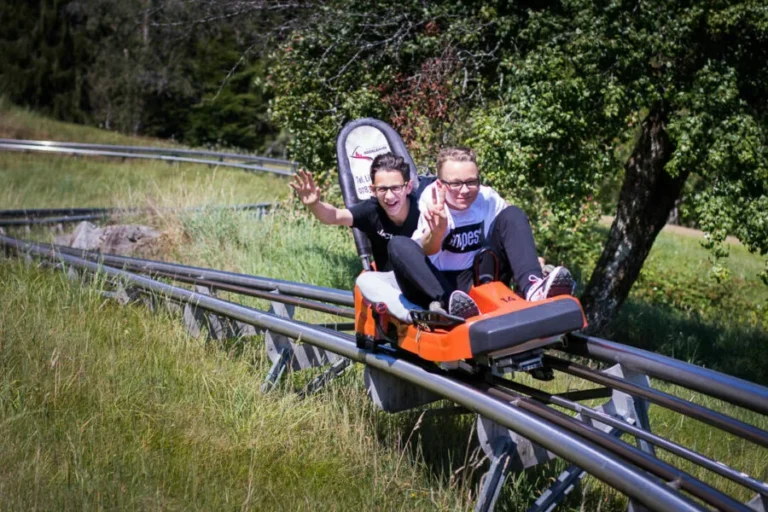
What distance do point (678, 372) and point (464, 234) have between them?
1530mm

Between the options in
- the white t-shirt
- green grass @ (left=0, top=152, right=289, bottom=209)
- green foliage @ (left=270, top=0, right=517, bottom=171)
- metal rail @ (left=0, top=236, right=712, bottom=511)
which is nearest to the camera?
metal rail @ (left=0, top=236, right=712, bottom=511)

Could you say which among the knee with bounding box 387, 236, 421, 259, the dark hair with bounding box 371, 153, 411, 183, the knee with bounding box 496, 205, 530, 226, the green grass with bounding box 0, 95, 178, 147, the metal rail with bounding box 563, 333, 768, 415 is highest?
the green grass with bounding box 0, 95, 178, 147

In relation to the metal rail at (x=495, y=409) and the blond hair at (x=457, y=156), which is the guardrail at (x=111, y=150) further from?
the blond hair at (x=457, y=156)

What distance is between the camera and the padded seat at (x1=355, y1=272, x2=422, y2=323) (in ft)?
14.2

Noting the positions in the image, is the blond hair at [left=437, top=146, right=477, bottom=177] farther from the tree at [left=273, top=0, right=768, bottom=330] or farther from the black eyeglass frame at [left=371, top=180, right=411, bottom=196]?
the tree at [left=273, top=0, right=768, bottom=330]

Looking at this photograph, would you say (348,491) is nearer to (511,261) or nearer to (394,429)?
(394,429)

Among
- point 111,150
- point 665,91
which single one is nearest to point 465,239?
point 665,91

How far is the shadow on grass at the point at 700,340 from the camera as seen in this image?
32.3 ft

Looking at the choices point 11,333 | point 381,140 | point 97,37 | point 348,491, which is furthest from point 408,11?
point 97,37

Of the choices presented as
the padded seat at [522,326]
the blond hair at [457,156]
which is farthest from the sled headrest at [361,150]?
the padded seat at [522,326]

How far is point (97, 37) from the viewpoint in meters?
40.2

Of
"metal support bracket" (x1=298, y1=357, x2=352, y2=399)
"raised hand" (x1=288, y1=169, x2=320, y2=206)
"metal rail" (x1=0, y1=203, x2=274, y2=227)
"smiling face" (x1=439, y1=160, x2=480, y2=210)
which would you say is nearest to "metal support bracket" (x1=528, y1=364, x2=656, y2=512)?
"smiling face" (x1=439, y1=160, x2=480, y2=210)

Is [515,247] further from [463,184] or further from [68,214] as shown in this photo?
[68,214]

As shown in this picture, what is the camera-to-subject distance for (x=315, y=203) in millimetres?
5027
